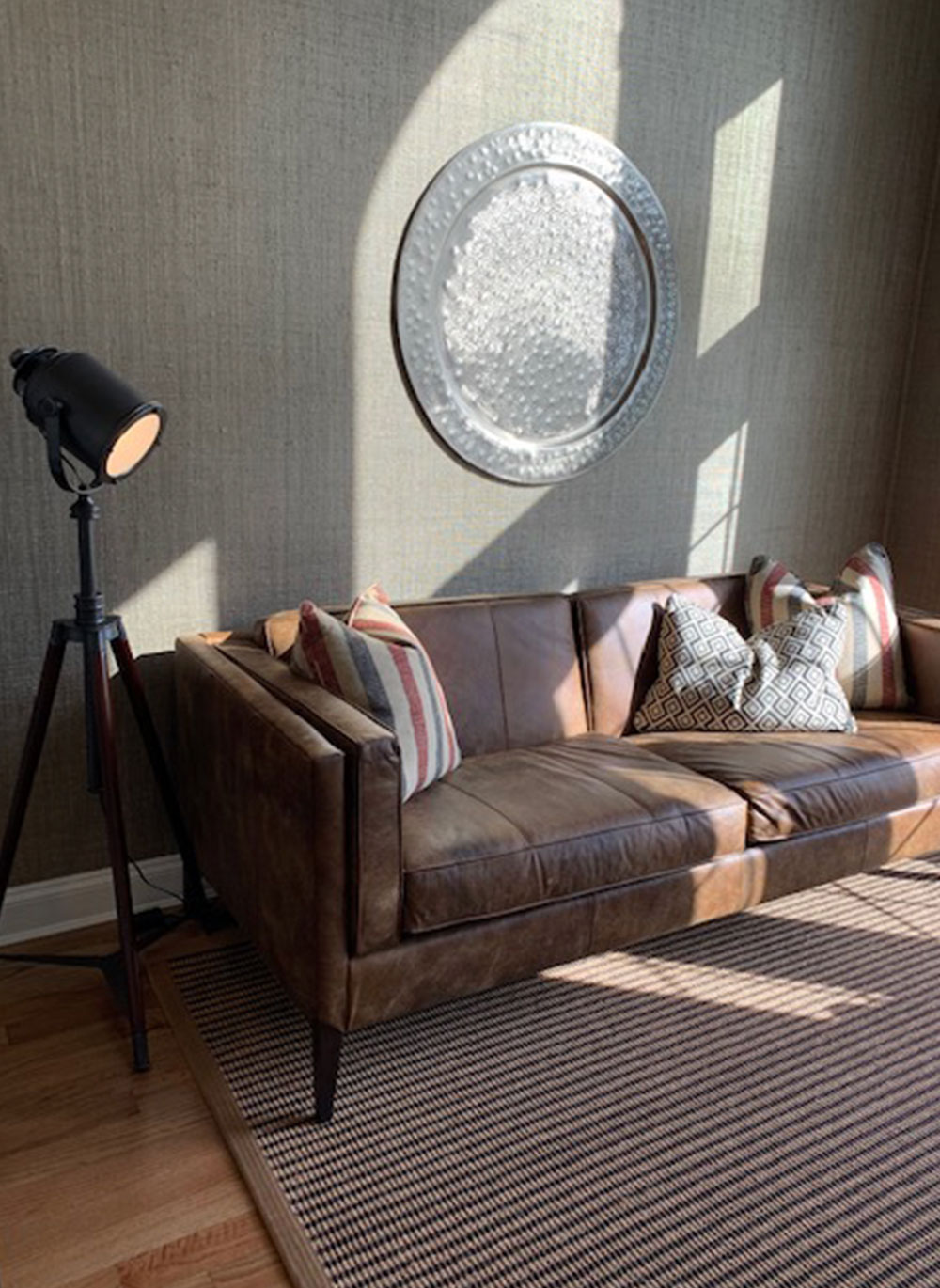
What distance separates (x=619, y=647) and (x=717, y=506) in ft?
2.51

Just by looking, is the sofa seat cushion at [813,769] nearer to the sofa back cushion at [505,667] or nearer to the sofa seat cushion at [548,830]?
the sofa seat cushion at [548,830]

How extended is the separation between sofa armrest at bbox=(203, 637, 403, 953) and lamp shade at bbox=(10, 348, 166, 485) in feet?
1.88

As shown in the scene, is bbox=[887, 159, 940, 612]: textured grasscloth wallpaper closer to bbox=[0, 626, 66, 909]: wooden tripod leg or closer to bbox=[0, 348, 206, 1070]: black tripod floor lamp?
bbox=[0, 348, 206, 1070]: black tripod floor lamp

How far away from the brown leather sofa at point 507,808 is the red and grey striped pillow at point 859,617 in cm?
7

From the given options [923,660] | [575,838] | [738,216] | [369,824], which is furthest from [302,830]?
[738,216]

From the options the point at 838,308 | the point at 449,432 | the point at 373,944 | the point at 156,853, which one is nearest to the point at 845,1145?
the point at 373,944

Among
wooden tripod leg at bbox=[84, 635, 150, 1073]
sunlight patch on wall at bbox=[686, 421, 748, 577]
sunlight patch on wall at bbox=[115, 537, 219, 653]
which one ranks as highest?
sunlight patch on wall at bbox=[686, 421, 748, 577]

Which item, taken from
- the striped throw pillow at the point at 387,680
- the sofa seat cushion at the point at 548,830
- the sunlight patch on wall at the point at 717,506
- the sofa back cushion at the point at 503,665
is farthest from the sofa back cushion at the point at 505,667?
the sunlight patch on wall at the point at 717,506

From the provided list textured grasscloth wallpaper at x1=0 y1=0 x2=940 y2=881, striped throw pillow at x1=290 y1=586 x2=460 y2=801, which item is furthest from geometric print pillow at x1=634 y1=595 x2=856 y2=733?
striped throw pillow at x1=290 y1=586 x2=460 y2=801

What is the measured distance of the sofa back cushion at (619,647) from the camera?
2701mm

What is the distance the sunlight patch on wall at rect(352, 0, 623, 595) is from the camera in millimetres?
2449

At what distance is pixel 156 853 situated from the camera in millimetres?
2480

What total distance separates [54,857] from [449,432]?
1.43m

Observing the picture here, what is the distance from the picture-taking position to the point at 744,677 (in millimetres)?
2645
